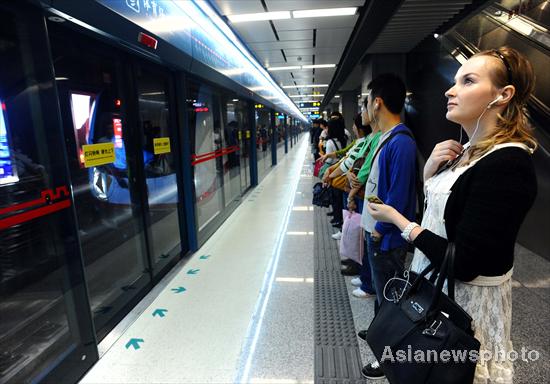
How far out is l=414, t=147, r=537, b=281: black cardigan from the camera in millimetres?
847

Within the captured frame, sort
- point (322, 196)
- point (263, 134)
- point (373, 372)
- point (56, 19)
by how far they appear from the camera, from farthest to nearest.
A: 1. point (263, 134)
2. point (322, 196)
3. point (373, 372)
4. point (56, 19)

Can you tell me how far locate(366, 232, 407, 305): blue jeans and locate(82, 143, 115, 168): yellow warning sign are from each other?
1.93 metres

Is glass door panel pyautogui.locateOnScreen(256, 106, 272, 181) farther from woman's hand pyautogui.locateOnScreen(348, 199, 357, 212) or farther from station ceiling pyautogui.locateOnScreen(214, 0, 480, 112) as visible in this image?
woman's hand pyautogui.locateOnScreen(348, 199, 357, 212)

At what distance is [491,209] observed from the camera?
2.80ft

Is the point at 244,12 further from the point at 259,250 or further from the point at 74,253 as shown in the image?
the point at 74,253

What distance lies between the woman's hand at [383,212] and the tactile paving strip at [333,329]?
3.97 feet

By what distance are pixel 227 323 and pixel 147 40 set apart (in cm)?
233

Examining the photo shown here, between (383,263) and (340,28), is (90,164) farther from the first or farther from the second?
(340,28)

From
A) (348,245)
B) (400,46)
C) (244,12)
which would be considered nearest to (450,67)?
(400,46)

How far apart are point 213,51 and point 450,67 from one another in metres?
3.38

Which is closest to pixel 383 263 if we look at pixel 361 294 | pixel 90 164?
pixel 361 294

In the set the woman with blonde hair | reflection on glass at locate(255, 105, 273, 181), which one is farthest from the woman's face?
reflection on glass at locate(255, 105, 273, 181)

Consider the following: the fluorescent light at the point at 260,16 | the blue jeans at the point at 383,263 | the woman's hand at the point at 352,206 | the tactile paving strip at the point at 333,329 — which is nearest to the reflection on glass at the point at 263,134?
the fluorescent light at the point at 260,16

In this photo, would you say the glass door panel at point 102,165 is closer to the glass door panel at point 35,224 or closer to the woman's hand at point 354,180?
the glass door panel at point 35,224
